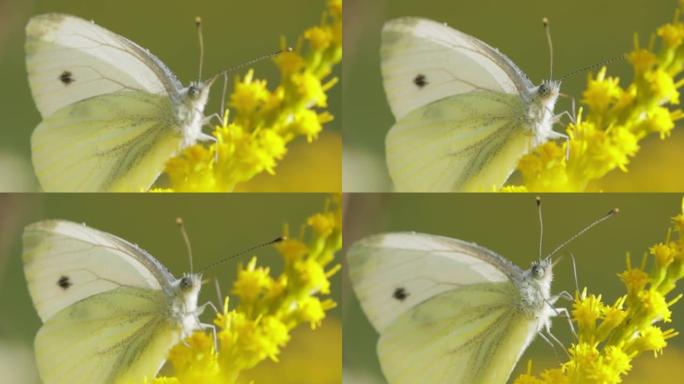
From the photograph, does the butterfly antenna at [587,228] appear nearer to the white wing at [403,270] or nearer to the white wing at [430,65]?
the white wing at [403,270]

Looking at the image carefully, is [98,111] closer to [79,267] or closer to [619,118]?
[79,267]

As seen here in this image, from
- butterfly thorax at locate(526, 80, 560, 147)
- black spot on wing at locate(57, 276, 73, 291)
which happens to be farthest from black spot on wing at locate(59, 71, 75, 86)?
butterfly thorax at locate(526, 80, 560, 147)

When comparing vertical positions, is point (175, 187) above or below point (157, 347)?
above

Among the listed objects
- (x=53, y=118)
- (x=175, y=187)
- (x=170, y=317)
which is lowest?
(x=170, y=317)

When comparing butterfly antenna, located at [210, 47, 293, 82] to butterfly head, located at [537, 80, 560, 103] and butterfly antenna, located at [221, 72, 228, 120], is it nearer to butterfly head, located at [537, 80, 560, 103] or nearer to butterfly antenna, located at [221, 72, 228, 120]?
butterfly antenna, located at [221, 72, 228, 120]

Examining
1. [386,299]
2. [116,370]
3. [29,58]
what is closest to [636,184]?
[386,299]

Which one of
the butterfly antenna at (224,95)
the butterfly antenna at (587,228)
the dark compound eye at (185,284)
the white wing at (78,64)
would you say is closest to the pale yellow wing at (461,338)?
the butterfly antenna at (587,228)

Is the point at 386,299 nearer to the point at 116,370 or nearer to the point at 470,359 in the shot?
the point at 470,359
